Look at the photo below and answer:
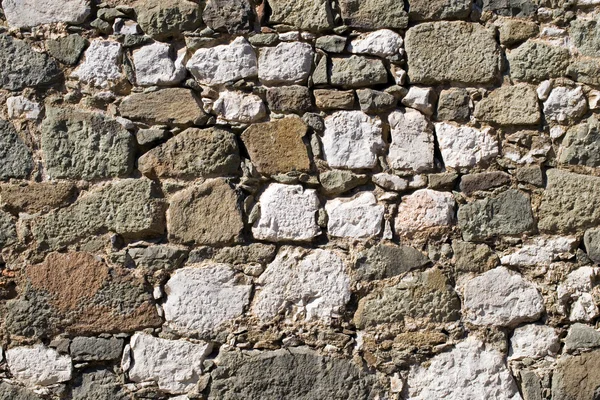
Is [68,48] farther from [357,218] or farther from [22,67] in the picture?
[357,218]

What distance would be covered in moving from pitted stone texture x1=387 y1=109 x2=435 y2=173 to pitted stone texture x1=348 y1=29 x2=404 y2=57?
0.74 feet

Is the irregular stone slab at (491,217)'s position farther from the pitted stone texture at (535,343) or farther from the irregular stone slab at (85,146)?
the irregular stone slab at (85,146)

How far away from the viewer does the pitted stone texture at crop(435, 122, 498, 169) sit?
249cm

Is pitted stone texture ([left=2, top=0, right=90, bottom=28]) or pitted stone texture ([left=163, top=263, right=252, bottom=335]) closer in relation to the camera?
pitted stone texture ([left=163, top=263, right=252, bottom=335])

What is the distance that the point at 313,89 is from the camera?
255cm

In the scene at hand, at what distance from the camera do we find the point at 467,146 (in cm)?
250

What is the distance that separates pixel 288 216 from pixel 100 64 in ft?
2.84

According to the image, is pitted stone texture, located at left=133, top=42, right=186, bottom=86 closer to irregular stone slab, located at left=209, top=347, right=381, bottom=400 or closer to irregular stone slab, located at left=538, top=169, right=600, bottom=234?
irregular stone slab, located at left=209, top=347, right=381, bottom=400

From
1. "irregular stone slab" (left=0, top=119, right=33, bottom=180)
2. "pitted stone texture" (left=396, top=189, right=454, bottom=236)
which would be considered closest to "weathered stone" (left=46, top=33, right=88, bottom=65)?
"irregular stone slab" (left=0, top=119, right=33, bottom=180)

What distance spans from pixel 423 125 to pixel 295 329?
0.83m

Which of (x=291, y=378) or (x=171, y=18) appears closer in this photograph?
(x=291, y=378)

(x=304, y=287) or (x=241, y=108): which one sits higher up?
(x=241, y=108)

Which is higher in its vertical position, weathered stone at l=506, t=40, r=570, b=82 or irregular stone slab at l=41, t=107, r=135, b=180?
weathered stone at l=506, t=40, r=570, b=82

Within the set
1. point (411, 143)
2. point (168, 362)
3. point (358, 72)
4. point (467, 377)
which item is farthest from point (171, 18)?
point (467, 377)
